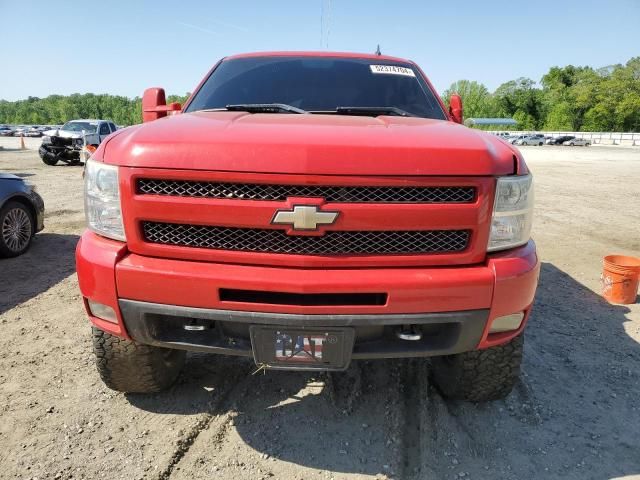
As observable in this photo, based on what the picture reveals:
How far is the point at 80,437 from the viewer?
241 centimetres

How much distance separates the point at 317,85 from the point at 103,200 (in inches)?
70.3

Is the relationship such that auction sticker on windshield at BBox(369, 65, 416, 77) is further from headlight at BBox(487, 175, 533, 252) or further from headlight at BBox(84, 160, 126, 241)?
headlight at BBox(84, 160, 126, 241)

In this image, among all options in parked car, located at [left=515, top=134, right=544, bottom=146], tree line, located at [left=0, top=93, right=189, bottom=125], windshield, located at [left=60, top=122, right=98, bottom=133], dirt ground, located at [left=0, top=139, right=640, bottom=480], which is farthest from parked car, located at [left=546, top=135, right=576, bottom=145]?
tree line, located at [left=0, top=93, right=189, bottom=125]

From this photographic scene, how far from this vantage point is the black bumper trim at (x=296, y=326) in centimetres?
196

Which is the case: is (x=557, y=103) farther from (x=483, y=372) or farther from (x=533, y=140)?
(x=483, y=372)

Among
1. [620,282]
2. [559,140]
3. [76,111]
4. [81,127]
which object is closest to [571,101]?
[559,140]

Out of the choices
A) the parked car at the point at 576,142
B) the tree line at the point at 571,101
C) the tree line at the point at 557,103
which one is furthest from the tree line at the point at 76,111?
the parked car at the point at 576,142

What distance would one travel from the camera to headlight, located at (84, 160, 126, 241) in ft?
6.77

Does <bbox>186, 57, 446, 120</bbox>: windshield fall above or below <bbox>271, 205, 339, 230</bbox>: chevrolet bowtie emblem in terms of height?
above

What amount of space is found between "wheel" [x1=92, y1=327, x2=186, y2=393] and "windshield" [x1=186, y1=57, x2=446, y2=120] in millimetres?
1606

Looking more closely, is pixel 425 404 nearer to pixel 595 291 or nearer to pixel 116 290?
pixel 116 290

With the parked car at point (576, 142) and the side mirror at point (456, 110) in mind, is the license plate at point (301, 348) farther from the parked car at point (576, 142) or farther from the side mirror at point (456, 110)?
the parked car at point (576, 142)

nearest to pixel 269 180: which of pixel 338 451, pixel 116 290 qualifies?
pixel 116 290

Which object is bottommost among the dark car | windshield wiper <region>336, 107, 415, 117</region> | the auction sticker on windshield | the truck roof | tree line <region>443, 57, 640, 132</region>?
Result: the dark car
